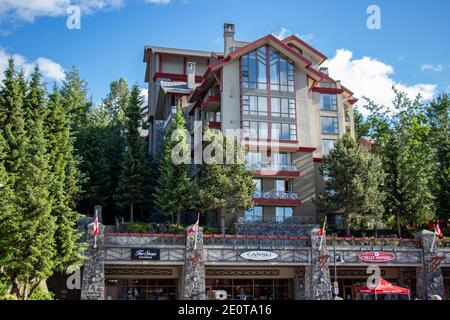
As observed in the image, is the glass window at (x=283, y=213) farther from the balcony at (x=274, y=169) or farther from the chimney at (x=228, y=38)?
the chimney at (x=228, y=38)

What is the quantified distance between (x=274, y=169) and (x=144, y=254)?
50.8 feet

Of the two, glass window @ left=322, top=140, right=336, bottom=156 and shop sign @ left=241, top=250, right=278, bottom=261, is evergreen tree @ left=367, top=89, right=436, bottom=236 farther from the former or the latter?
shop sign @ left=241, top=250, right=278, bottom=261

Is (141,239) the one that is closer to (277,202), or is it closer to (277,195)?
(277,202)

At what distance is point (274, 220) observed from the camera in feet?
135

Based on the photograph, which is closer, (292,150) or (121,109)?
(292,150)

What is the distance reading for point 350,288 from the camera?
121ft

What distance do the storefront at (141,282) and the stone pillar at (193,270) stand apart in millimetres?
2324

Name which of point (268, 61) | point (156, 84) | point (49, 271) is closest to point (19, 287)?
point (49, 271)

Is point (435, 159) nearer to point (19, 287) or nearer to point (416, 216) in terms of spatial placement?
point (416, 216)

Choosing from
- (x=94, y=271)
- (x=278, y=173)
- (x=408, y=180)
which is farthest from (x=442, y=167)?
(x=94, y=271)

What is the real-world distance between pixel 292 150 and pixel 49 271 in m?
24.5

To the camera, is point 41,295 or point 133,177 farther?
point 133,177

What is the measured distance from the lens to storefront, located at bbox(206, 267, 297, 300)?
115 feet

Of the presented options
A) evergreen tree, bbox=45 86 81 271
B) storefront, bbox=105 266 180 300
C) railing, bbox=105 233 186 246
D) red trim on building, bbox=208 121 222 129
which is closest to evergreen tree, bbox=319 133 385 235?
red trim on building, bbox=208 121 222 129
